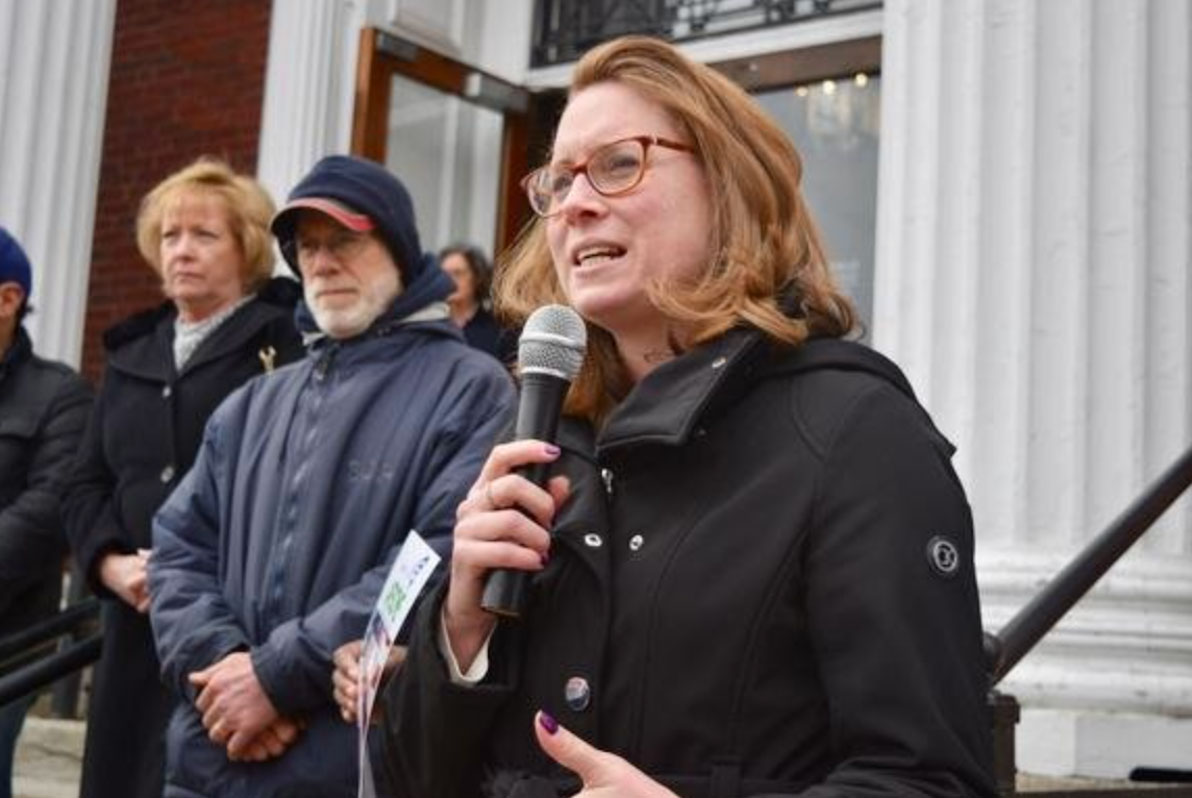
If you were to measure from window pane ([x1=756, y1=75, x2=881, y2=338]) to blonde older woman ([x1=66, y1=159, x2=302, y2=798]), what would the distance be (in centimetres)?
318

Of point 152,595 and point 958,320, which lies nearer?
point 152,595

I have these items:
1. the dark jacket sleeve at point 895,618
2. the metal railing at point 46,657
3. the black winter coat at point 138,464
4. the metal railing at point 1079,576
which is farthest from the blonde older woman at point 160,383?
the dark jacket sleeve at point 895,618

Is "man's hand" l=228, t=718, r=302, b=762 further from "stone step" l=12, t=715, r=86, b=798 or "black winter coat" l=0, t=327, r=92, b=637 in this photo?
"stone step" l=12, t=715, r=86, b=798

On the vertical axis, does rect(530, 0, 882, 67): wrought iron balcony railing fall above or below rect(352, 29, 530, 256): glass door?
above

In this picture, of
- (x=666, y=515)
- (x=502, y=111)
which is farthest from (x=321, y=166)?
(x=502, y=111)

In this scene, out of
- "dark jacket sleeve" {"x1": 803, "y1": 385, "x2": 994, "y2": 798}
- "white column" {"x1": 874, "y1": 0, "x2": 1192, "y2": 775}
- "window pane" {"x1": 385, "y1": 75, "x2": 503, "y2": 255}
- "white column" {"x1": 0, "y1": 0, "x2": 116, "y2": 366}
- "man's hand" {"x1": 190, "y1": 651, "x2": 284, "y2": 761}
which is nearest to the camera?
"dark jacket sleeve" {"x1": 803, "y1": 385, "x2": 994, "y2": 798}

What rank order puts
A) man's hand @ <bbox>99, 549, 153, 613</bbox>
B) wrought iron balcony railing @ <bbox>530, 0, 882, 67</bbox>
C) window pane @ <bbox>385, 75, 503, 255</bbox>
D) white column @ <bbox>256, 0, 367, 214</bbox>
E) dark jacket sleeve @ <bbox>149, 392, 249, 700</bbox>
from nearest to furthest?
1. dark jacket sleeve @ <bbox>149, 392, 249, 700</bbox>
2. man's hand @ <bbox>99, 549, 153, 613</bbox>
3. wrought iron balcony railing @ <bbox>530, 0, 882, 67</bbox>
4. white column @ <bbox>256, 0, 367, 214</bbox>
5. window pane @ <bbox>385, 75, 503, 255</bbox>

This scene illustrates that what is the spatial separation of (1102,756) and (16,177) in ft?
15.7

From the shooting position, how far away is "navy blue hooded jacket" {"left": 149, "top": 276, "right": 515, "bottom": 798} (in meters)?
2.84

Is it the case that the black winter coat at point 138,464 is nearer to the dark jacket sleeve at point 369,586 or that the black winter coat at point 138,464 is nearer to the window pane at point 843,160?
the dark jacket sleeve at point 369,586

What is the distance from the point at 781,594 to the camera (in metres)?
1.48

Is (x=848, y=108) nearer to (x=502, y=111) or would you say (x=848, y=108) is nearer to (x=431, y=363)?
(x=502, y=111)

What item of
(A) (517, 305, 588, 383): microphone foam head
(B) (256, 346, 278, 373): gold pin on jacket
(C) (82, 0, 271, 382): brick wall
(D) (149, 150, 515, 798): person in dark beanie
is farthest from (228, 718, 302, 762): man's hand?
(C) (82, 0, 271, 382): brick wall

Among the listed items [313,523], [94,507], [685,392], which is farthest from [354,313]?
[685,392]
